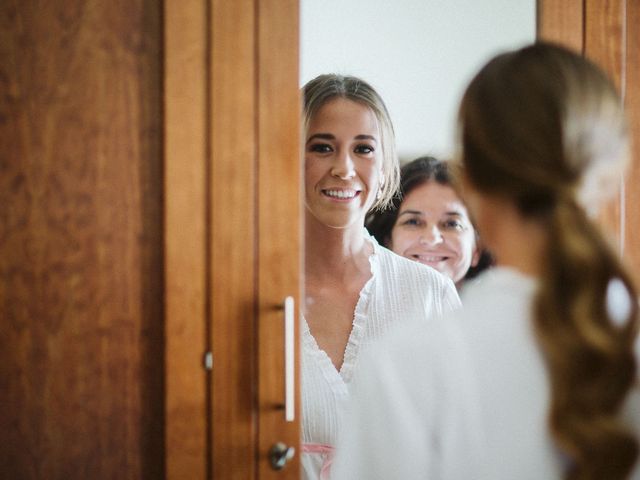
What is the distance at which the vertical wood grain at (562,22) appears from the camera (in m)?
1.07

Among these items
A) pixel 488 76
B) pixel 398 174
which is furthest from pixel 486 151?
pixel 398 174

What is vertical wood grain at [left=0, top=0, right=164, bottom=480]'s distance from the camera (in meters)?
0.91

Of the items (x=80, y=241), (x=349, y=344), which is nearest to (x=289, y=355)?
(x=349, y=344)

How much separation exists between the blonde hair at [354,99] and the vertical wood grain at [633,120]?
48cm

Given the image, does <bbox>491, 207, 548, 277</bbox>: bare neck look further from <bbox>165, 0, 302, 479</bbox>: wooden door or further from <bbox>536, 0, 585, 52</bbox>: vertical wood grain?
<bbox>536, 0, 585, 52</bbox>: vertical wood grain

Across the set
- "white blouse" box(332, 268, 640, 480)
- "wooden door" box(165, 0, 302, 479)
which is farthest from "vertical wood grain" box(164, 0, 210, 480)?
"white blouse" box(332, 268, 640, 480)

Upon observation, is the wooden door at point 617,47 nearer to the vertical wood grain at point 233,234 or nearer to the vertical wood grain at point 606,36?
the vertical wood grain at point 606,36

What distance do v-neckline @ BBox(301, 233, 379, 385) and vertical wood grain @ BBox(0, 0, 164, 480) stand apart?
0.98ft

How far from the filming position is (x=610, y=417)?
0.53 meters

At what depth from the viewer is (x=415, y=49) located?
1030mm

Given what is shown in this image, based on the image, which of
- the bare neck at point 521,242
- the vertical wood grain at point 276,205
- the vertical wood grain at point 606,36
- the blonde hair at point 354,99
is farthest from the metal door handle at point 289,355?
the vertical wood grain at point 606,36

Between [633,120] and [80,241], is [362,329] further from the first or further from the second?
[633,120]

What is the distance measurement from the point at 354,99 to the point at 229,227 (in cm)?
35

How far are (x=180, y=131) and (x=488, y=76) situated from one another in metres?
0.57
